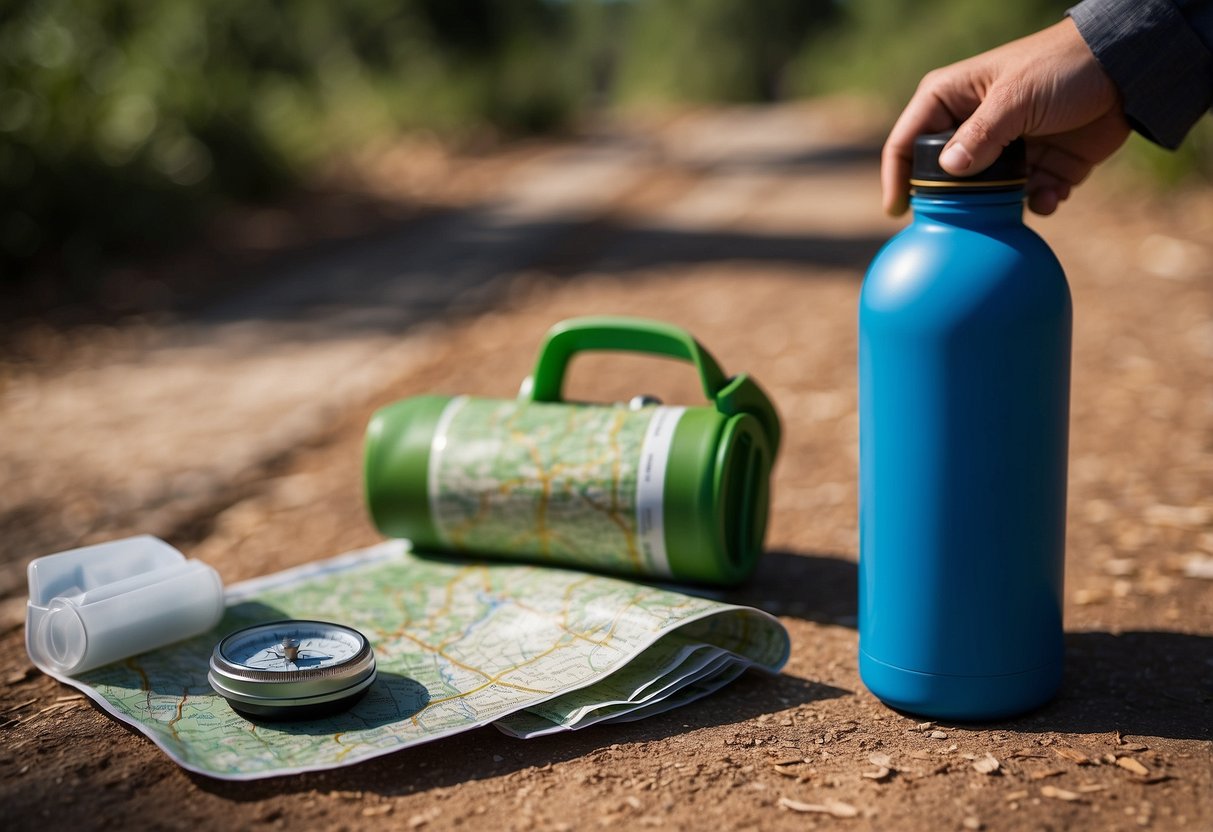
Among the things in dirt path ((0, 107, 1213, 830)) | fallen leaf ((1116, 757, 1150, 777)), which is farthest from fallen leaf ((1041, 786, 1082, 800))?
fallen leaf ((1116, 757, 1150, 777))

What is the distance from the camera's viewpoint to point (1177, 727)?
2049mm

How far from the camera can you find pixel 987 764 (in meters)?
1.90

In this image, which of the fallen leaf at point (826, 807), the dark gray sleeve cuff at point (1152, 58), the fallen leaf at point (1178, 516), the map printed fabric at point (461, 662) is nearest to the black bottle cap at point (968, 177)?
the dark gray sleeve cuff at point (1152, 58)

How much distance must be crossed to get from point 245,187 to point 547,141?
5058mm

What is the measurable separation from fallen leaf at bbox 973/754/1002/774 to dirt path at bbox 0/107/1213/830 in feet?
0.06

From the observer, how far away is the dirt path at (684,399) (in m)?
1.85

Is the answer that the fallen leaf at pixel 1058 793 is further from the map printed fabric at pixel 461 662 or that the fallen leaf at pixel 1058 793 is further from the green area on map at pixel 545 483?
the green area on map at pixel 545 483

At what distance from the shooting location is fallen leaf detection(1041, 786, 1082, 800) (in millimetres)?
1790

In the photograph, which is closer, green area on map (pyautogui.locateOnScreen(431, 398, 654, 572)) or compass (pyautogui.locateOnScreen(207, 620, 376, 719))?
compass (pyautogui.locateOnScreen(207, 620, 376, 719))

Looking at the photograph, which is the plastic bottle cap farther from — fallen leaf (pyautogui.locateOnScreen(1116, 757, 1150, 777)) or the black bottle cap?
fallen leaf (pyautogui.locateOnScreen(1116, 757, 1150, 777))

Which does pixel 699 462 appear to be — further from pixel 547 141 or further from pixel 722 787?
pixel 547 141

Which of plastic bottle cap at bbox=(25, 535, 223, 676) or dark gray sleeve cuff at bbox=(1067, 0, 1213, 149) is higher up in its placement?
dark gray sleeve cuff at bbox=(1067, 0, 1213, 149)

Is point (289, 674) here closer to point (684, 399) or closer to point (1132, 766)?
point (1132, 766)

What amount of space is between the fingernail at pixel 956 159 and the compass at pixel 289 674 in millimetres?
1265
